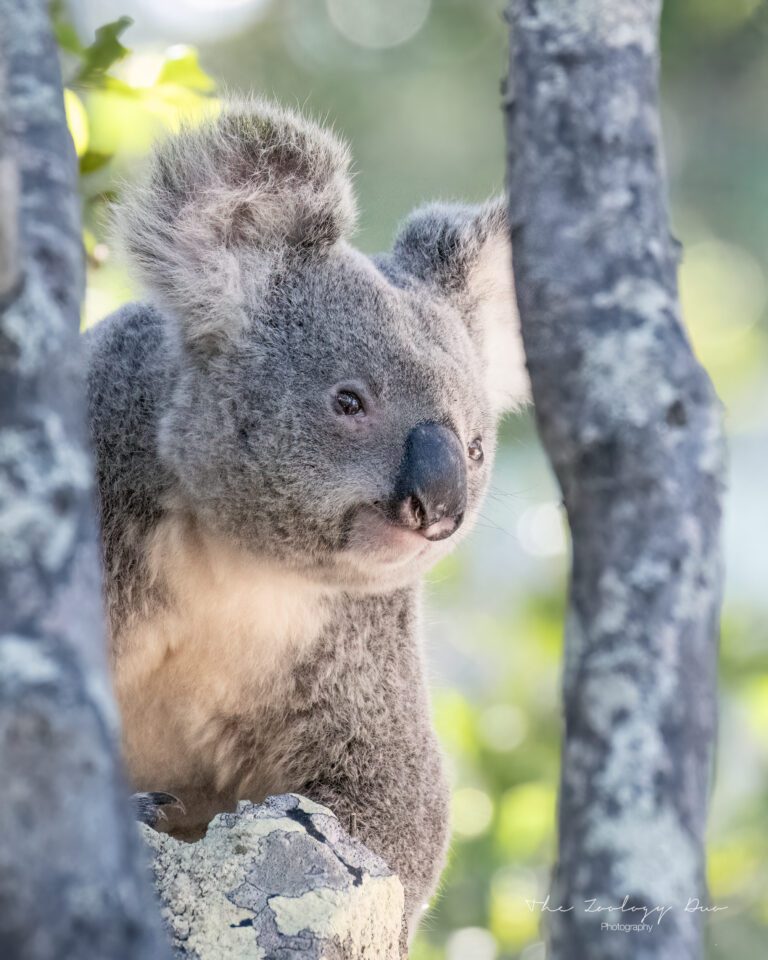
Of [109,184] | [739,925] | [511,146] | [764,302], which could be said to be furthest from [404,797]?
[764,302]

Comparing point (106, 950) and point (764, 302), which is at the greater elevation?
point (764, 302)


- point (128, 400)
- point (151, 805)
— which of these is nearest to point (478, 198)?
point (128, 400)

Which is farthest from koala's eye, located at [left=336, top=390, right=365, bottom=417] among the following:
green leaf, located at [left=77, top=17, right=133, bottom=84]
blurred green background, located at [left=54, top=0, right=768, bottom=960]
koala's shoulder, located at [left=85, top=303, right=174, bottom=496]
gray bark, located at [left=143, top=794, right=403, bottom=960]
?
green leaf, located at [left=77, top=17, right=133, bottom=84]

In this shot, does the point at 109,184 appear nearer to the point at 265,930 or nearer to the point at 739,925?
the point at 265,930

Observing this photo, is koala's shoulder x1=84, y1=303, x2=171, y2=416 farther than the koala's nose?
Yes

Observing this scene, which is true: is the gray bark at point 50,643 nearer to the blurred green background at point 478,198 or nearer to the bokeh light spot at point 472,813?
the blurred green background at point 478,198

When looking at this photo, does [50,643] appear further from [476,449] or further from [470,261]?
[470,261]

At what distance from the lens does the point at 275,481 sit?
252 centimetres

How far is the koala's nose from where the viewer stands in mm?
2383

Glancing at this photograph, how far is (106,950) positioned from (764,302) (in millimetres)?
8476

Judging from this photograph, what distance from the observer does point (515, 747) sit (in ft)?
14.9

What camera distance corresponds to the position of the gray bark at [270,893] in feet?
6.79

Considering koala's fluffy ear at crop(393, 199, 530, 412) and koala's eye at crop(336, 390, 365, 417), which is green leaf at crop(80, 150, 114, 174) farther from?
koala's eye at crop(336, 390, 365, 417)

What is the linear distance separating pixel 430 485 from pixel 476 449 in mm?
435
